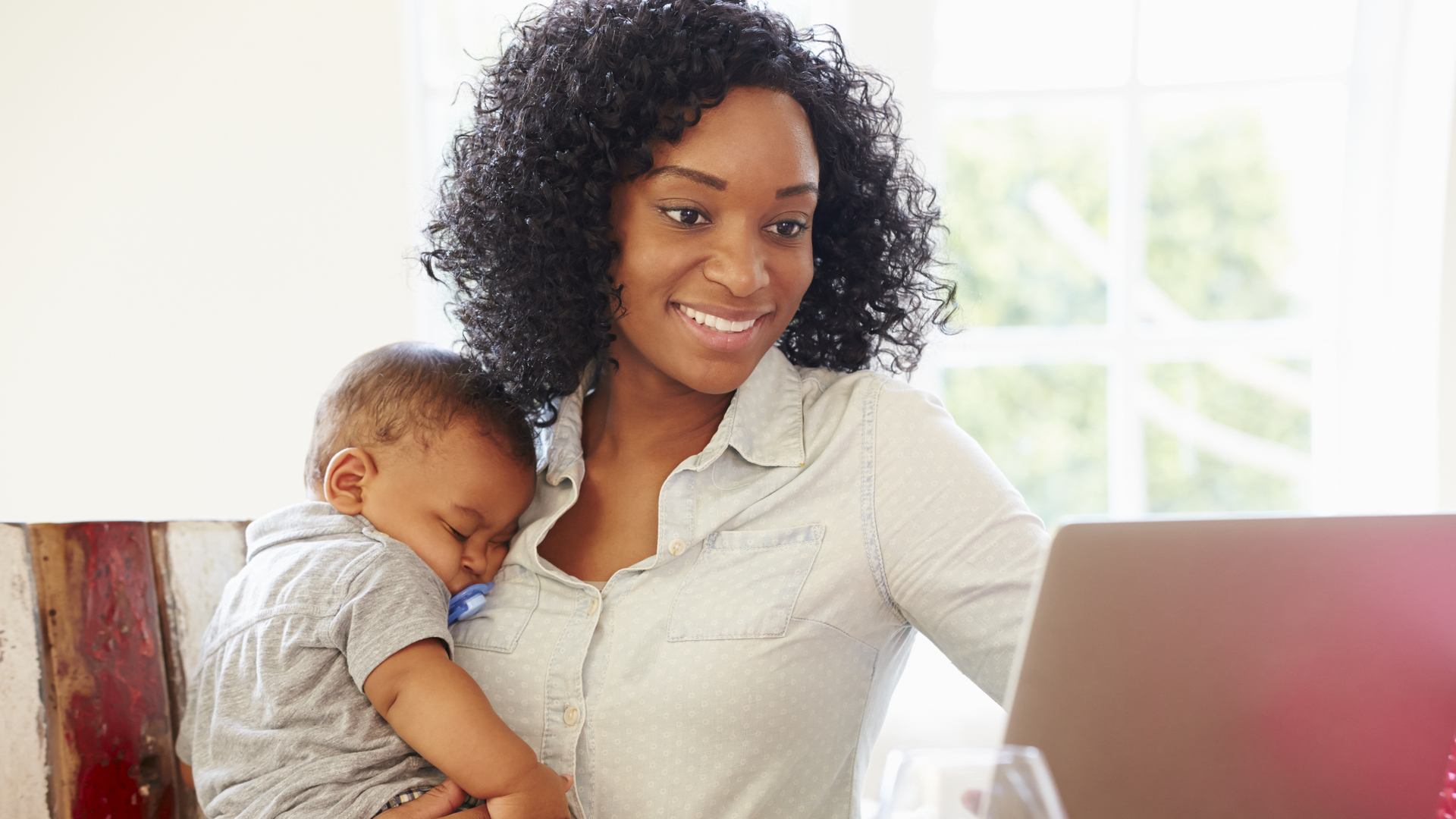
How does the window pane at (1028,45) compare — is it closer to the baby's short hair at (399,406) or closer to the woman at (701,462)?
the woman at (701,462)

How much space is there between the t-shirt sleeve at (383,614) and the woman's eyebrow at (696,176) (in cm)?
56

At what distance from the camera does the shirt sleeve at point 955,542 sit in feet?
3.75

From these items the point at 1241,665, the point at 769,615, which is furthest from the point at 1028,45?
the point at 1241,665

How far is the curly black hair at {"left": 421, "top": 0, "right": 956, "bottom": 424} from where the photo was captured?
1272 millimetres

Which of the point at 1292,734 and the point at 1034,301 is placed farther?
the point at 1034,301

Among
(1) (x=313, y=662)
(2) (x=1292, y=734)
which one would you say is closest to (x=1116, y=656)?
(2) (x=1292, y=734)

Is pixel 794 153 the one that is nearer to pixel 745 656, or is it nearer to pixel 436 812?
pixel 745 656

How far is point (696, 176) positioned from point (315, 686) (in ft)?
2.36

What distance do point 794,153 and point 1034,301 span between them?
169 centimetres

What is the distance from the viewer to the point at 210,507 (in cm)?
247

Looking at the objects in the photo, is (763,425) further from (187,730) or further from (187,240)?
(187,240)

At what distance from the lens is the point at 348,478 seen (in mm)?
1272

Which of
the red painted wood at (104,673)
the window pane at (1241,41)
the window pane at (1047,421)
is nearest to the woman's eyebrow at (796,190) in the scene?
the red painted wood at (104,673)

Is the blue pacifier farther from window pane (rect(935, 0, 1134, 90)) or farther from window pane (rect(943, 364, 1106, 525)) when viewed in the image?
window pane (rect(935, 0, 1134, 90))
